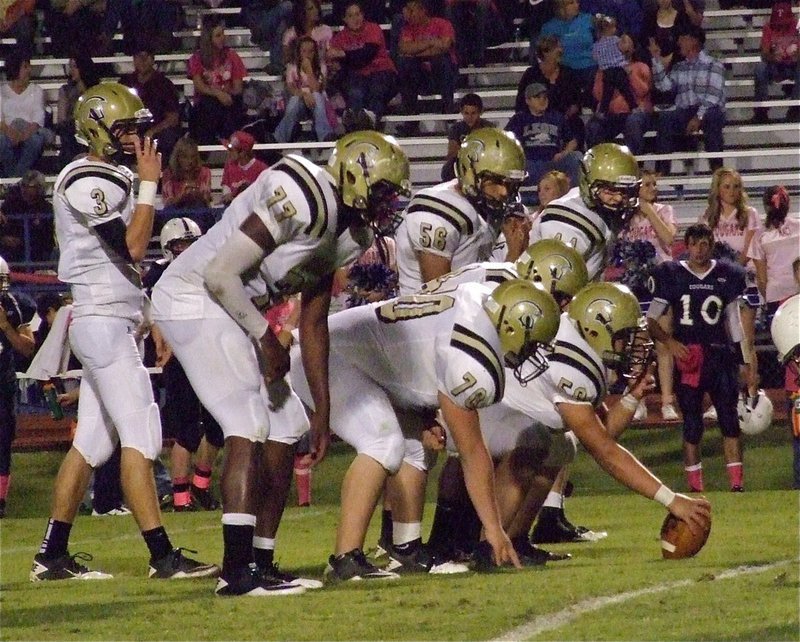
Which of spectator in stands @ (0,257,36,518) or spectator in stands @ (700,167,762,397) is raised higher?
spectator in stands @ (700,167,762,397)

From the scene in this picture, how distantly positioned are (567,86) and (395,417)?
7.82 metres

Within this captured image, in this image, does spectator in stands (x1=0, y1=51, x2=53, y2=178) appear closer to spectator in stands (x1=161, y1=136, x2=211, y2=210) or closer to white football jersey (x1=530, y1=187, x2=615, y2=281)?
spectator in stands (x1=161, y1=136, x2=211, y2=210)

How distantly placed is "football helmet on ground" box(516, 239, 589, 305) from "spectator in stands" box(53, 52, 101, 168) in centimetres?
861

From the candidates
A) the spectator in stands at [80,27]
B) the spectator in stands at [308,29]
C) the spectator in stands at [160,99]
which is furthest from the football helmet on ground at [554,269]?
the spectator in stands at [80,27]

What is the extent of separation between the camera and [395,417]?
19.5 ft

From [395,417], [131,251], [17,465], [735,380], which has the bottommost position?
[17,465]

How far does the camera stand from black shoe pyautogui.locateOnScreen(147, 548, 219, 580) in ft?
20.3

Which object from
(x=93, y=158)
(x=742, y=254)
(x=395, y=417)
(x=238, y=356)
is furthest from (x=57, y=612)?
(x=742, y=254)

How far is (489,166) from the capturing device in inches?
259

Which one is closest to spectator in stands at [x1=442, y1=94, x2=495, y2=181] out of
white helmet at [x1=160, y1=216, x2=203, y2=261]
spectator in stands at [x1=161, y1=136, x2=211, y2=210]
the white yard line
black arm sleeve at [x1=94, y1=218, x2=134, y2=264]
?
spectator in stands at [x1=161, y1=136, x2=211, y2=210]

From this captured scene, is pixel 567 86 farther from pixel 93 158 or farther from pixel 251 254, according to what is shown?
pixel 251 254

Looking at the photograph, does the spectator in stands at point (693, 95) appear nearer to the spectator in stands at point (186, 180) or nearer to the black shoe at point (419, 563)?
the spectator in stands at point (186, 180)

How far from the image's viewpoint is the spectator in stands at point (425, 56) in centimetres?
1408

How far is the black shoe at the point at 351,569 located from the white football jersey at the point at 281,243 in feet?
3.05
